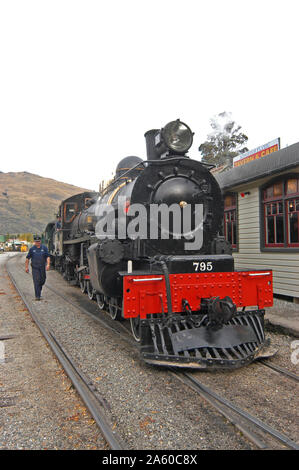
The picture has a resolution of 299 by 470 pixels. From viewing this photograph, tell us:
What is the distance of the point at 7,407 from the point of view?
10.7 feet

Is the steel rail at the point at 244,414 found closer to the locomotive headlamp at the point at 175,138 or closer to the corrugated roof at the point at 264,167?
the locomotive headlamp at the point at 175,138

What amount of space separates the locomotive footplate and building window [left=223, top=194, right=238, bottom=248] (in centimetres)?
575


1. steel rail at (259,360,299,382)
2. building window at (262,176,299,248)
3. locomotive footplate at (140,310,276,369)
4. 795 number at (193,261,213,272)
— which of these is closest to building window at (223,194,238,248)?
building window at (262,176,299,248)

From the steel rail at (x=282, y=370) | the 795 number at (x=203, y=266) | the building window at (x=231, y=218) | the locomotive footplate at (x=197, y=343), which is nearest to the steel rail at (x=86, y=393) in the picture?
the locomotive footplate at (x=197, y=343)

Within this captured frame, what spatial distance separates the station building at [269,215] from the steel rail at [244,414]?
477cm

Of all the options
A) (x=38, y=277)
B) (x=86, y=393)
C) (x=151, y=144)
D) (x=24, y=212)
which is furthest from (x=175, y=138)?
(x=24, y=212)

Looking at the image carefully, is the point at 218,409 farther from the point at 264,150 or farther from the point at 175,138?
the point at 264,150

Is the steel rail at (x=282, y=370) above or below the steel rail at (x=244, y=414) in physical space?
above

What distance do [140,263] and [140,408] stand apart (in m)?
2.51

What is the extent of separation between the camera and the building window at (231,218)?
10062 mm

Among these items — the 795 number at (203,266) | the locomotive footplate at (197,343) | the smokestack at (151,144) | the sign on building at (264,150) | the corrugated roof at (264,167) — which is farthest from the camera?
the sign on building at (264,150)

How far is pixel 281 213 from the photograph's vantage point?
8195mm

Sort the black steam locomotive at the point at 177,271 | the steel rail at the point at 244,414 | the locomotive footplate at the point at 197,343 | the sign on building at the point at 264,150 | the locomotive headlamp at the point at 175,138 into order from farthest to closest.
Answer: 1. the sign on building at the point at 264,150
2. the locomotive headlamp at the point at 175,138
3. the black steam locomotive at the point at 177,271
4. the locomotive footplate at the point at 197,343
5. the steel rail at the point at 244,414

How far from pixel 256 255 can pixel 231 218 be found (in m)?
1.69
